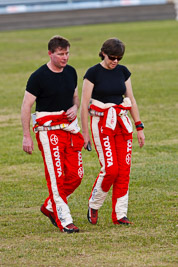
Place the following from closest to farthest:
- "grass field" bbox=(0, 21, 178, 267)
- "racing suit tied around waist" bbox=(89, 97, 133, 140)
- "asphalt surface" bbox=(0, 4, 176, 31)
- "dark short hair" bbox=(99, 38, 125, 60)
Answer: "grass field" bbox=(0, 21, 178, 267) < "dark short hair" bbox=(99, 38, 125, 60) < "racing suit tied around waist" bbox=(89, 97, 133, 140) < "asphalt surface" bbox=(0, 4, 176, 31)

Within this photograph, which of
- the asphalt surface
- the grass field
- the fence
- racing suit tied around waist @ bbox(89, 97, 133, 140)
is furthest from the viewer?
the fence

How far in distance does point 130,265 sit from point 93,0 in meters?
43.6

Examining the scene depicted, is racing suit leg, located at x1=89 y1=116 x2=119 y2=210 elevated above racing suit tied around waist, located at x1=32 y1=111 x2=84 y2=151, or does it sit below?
below

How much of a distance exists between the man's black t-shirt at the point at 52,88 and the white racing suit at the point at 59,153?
91mm

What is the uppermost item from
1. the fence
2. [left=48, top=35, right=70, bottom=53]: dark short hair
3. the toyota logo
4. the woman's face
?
the fence

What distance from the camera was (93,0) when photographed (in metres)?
47.7

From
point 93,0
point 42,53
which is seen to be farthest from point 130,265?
point 93,0

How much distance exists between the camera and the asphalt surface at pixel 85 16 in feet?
127

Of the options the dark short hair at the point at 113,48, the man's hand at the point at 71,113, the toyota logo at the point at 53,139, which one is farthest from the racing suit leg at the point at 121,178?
the dark short hair at the point at 113,48

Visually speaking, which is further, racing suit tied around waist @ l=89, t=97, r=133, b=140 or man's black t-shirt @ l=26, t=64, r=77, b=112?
racing suit tied around waist @ l=89, t=97, r=133, b=140

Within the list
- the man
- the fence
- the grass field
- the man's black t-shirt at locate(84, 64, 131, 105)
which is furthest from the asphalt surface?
the man

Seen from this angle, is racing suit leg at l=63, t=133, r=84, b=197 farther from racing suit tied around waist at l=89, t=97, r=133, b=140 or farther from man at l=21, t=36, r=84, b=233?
racing suit tied around waist at l=89, t=97, r=133, b=140

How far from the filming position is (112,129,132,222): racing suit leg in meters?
6.67

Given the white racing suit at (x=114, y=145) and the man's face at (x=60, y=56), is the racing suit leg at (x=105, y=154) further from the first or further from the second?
the man's face at (x=60, y=56)
